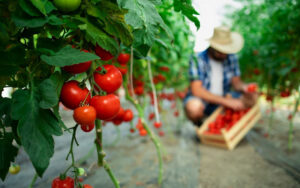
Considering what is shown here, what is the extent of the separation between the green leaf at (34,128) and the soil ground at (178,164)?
39 centimetres

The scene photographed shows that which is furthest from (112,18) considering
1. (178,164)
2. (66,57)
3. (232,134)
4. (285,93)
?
(285,93)

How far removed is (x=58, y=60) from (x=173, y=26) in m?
1.24

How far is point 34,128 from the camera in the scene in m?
0.40

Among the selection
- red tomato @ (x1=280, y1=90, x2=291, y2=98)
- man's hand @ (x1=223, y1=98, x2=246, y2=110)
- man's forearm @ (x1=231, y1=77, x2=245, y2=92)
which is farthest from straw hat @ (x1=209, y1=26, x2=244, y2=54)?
red tomato @ (x1=280, y1=90, x2=291, y2=98)

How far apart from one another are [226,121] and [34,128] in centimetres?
235

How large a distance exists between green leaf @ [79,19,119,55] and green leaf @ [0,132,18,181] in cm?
31

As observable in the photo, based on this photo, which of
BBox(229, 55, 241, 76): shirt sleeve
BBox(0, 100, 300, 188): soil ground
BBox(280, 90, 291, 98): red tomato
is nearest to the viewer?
BBox(0, 100, 300, 188): soil ground

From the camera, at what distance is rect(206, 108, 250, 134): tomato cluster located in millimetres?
2289

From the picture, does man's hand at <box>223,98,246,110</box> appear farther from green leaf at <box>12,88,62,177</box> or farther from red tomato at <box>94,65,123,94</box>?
green leaf at <box>12,88,62,177</box>

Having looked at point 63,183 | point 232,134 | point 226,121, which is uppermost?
A: point 63,183

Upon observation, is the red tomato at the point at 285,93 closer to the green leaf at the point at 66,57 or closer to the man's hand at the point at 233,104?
the man's hand at the point at 233,104

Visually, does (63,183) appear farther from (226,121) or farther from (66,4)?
(226,121)

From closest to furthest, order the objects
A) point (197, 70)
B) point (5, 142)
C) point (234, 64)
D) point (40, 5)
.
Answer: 1. point (40, 5)
2. point (5, 142)
3. point (197, 70)
4. point (234, 64)

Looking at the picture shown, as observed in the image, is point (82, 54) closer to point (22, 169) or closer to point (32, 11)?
point (32, 11)
